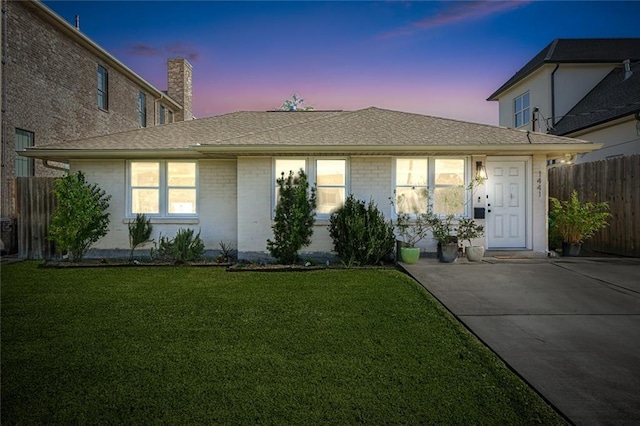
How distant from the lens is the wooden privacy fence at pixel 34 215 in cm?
1057

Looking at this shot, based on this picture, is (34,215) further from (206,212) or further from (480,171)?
(480,171)

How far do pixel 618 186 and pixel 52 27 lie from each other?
62.1 feet

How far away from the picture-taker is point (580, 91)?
1805 centimetres

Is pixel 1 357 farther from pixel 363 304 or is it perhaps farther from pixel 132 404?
pixel 363 304

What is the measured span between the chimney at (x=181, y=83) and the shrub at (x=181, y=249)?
14703 millimetres

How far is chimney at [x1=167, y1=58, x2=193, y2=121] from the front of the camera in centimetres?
2175

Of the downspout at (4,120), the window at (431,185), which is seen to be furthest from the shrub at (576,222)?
the downspout at (4,120)

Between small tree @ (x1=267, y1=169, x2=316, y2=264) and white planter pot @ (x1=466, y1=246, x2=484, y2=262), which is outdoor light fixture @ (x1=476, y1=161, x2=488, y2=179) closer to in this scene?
white planter pot @ (x1=466, y1=246, x2=484, y2=262)

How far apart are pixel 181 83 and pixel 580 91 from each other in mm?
19915

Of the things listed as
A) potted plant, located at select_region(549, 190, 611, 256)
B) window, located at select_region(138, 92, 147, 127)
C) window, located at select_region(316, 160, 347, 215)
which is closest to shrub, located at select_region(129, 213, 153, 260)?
window, located at select_region(316, 160, 347, 215)

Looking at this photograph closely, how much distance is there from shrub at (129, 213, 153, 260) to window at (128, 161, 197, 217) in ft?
1.28

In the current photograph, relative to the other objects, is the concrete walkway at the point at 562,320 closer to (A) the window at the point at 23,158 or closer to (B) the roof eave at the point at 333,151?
(B) the roof eave at the point at 333,151

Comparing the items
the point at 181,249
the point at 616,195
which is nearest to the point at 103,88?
the point at 181,249

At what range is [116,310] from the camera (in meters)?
5.70
